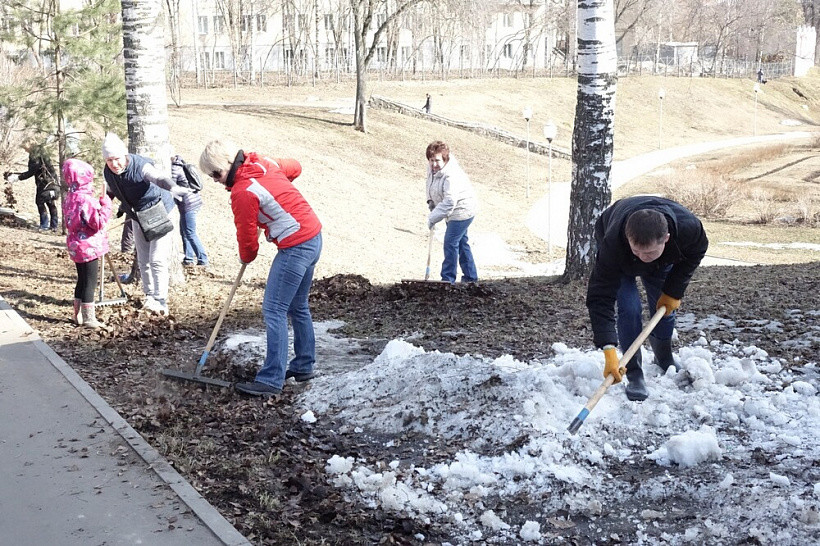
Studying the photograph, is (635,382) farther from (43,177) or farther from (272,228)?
(43,177)

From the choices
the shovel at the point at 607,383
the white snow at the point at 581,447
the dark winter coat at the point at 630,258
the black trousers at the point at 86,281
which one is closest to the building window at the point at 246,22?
the black trousers at the point at 86,281

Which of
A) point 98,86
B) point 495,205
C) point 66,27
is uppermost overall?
point 66,27

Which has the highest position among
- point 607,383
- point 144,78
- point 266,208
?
point 144,78

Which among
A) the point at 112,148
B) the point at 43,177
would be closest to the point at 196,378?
the point at 112,148

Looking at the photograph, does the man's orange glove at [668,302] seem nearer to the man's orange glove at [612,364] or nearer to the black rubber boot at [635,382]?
the black rubber boot at [635,382]

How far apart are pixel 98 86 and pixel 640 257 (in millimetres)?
9442

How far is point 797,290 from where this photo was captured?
8.50m

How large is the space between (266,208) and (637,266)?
2.44 meters

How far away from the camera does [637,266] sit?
5.23 meters

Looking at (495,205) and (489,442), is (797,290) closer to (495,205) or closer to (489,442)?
(489,442)

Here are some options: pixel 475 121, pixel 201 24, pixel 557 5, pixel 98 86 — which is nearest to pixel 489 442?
pixel 98 86

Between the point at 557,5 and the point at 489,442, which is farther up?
the point at 557,5

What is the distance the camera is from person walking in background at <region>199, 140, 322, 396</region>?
5801 millimetres

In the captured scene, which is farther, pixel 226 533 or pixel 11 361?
pixel 11 361
